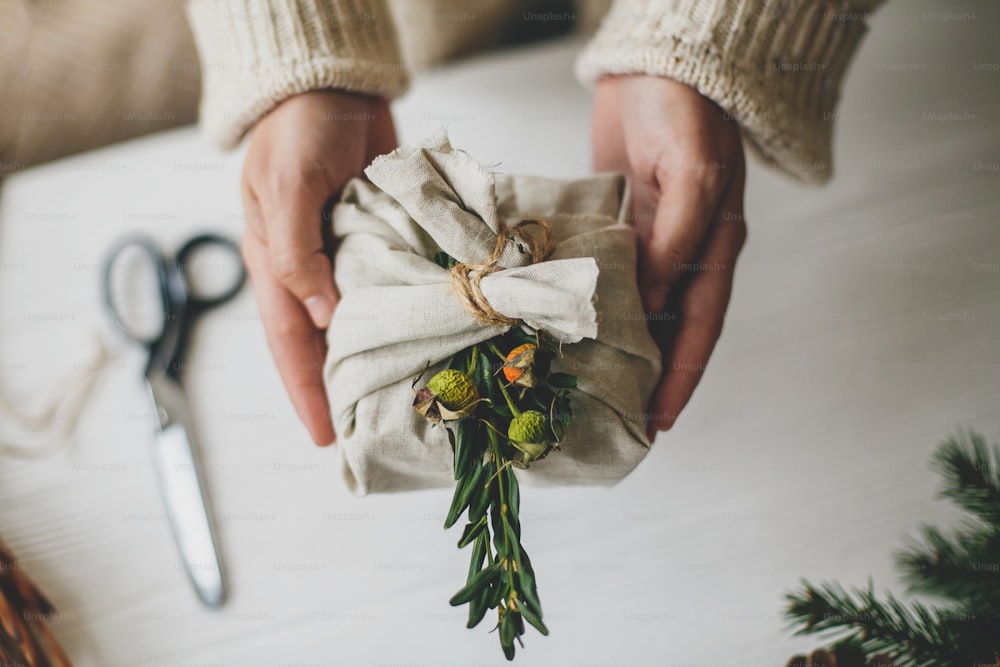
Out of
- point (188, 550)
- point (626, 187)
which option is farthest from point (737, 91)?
point (188, 550)

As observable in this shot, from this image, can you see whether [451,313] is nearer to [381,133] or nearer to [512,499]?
[512,499]

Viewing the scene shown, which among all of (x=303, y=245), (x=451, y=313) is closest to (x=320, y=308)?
(x=303, y=245)

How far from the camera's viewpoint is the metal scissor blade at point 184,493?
23.1 inches

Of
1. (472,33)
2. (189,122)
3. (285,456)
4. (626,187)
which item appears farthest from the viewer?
(189,122)

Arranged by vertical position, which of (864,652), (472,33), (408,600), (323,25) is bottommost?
(408,600)

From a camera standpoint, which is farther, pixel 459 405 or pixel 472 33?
pixel 472 33

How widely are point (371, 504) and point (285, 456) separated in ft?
0.32

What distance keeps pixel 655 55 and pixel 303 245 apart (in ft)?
1.04

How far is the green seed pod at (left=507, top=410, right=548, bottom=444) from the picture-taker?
36cm

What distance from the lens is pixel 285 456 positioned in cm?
64

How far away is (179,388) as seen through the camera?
2.15 ft

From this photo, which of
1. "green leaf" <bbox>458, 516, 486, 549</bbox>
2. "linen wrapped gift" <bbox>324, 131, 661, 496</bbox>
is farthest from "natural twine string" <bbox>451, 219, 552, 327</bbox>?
"green leaf" <bbox>458, 516, 486, 549</bbox>

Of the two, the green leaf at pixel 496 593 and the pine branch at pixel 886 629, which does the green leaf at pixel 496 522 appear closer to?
the green leaf at pixel 496 593

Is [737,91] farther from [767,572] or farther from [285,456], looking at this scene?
[285,456]
